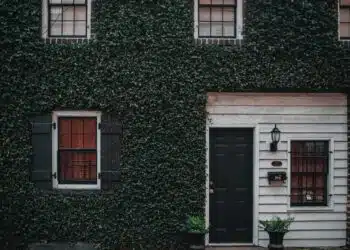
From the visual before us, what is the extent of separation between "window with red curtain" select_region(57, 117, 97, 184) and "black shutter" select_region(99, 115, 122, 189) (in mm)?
255

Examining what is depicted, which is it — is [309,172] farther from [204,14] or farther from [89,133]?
[89,133]

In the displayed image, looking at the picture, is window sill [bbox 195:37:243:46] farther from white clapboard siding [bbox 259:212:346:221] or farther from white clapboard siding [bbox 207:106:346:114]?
white clapboard siding [bbox 259:212:346:221]

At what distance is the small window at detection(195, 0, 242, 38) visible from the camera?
11.9 metres

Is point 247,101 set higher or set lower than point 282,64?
lower

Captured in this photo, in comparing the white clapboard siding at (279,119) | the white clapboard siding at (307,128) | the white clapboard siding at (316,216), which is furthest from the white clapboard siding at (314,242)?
the white clapboard siding at (279,119)

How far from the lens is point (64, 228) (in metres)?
11.5

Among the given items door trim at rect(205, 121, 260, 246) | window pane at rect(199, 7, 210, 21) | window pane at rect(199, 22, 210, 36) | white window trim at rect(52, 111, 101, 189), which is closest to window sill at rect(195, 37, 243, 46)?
window pane at rect(199, 22, 210, 36)

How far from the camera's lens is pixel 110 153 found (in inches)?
456

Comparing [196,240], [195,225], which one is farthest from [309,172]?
[196,240]

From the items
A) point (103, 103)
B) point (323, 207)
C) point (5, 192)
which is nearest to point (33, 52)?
point (103, 103)

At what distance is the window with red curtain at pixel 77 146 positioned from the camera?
11719 millimetres

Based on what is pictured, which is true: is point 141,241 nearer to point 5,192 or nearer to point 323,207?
point 5,192

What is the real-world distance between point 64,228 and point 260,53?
5.67 meters

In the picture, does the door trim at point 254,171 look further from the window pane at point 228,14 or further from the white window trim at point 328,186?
the window pane at point 228,14
